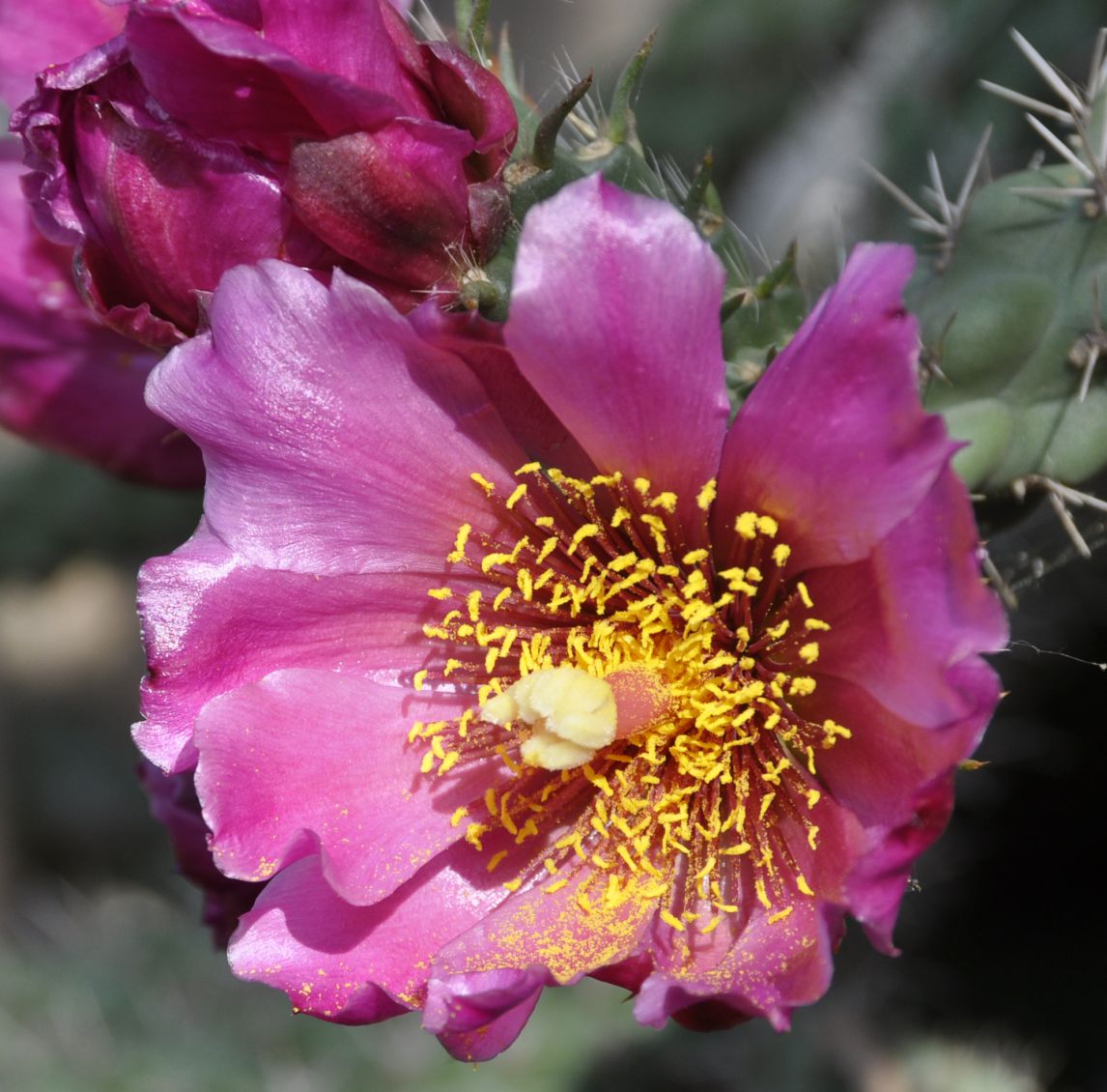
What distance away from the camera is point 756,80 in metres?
2.06

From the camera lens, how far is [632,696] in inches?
41.3

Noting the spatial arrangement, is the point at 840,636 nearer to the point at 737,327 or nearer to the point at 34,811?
the point at 737,327

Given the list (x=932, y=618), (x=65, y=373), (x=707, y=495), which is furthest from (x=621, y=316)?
(x=65, y=373)

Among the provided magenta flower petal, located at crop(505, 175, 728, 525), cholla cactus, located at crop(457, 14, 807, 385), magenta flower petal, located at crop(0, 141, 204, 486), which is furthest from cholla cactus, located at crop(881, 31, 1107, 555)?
magenta flower petal, located at crop(0, 141, 204, 486)

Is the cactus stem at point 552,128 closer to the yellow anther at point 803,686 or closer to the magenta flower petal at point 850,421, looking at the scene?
the magenta flower petal at point 850,421

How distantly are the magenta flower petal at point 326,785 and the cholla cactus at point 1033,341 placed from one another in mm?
442

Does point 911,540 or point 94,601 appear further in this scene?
point 94,601

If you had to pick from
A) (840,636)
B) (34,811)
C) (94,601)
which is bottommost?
(34,811)

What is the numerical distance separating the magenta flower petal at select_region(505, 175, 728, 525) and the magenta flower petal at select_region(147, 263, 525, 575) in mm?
88

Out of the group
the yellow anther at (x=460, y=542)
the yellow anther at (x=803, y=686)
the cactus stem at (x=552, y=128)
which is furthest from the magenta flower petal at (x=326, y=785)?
the cactus stem at (x=552, y=128)

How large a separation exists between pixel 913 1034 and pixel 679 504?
92 centimetres

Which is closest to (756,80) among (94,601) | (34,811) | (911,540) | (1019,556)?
(1019,556)

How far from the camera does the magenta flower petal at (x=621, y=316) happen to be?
855mm

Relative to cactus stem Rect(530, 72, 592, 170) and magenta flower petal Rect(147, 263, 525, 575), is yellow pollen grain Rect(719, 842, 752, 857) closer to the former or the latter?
magenta flower petal Rect(147, 263, 525, 575)
